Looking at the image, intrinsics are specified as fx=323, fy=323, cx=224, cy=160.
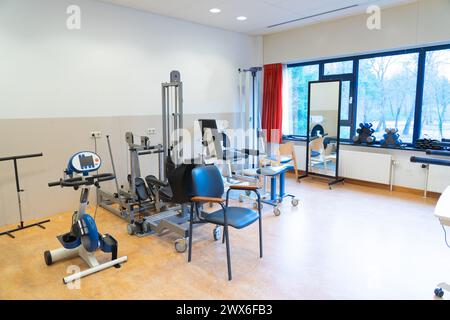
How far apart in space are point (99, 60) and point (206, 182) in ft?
8.50

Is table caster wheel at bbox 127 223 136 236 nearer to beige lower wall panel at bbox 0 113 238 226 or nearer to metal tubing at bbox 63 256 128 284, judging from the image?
metal tubing at bbox 63 256 128 284

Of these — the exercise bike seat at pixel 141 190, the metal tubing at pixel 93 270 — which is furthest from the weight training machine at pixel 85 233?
the exercise bike seat at pixel 141 190

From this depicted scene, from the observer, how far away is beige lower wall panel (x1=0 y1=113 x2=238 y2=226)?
3.76 metres

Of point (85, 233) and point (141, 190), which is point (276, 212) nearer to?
point (141, 190)

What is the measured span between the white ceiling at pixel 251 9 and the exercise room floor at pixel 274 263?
2881mm

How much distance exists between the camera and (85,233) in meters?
2.75

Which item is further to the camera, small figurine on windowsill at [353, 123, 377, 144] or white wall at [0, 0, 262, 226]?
small figurine on windowsill at [353, 123, 377, 144]

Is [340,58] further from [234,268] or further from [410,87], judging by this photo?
[234,268]

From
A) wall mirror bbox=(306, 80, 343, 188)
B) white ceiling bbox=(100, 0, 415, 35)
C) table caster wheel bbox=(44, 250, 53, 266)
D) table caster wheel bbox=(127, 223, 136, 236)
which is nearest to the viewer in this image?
table caster wheel bbox=(44, 250, 53, 266)

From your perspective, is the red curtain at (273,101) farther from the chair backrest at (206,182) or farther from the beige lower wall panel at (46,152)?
the chair backrest at (206,182)

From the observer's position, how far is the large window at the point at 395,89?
187 inches

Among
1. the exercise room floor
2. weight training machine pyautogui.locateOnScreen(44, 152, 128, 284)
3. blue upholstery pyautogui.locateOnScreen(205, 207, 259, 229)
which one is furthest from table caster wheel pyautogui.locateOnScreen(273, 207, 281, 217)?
weight training machine pyautogui.locateOnScreen(44, 152, 128, 284)

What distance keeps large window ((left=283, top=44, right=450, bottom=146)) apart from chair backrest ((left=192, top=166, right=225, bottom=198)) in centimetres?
363

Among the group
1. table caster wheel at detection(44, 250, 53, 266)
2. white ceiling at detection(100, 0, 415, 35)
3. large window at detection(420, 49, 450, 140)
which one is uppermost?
white ceiling at detection(100, 0, 415, 35)
